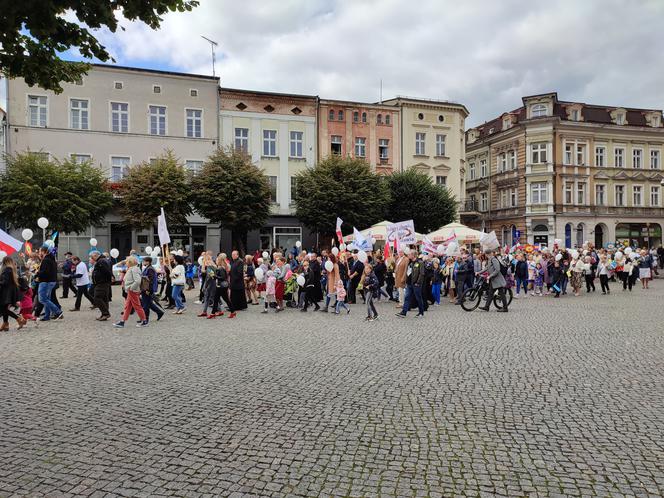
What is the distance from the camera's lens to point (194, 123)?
38.2 metres

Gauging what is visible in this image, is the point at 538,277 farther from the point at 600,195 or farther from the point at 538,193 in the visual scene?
the point at 600,195

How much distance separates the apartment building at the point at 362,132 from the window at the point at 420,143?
1.73 m

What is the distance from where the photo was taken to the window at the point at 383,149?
44219mm

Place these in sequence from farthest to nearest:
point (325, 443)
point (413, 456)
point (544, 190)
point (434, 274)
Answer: point (544, 190)
point (434, 274)
point (325, 443)
point (413, 456)

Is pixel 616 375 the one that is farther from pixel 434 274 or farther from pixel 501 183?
pixel 501 183

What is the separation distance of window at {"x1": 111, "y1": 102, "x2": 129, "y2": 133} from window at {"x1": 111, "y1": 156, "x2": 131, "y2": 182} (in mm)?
1902

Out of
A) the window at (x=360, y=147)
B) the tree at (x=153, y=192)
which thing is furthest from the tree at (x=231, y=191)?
the window at (x=360, y=147)

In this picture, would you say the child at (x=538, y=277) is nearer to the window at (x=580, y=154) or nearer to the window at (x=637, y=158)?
the window at (x=580, y=154)

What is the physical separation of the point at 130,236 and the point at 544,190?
38544 mm

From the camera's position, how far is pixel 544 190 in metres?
52.4

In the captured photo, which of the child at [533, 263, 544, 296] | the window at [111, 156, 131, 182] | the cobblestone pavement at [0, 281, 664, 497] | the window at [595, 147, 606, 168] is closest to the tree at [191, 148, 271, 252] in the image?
the window at [111, 156, 131, 182]

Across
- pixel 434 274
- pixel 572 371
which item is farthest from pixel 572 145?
pixel 572 371

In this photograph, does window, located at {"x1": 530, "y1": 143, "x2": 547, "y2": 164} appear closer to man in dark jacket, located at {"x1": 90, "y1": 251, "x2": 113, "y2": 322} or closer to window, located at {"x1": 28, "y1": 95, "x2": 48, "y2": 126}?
window, located at {"x1": 28, "y1": 95, "x2": 48, "y2": 126}

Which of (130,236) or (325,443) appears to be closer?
(325,443)
